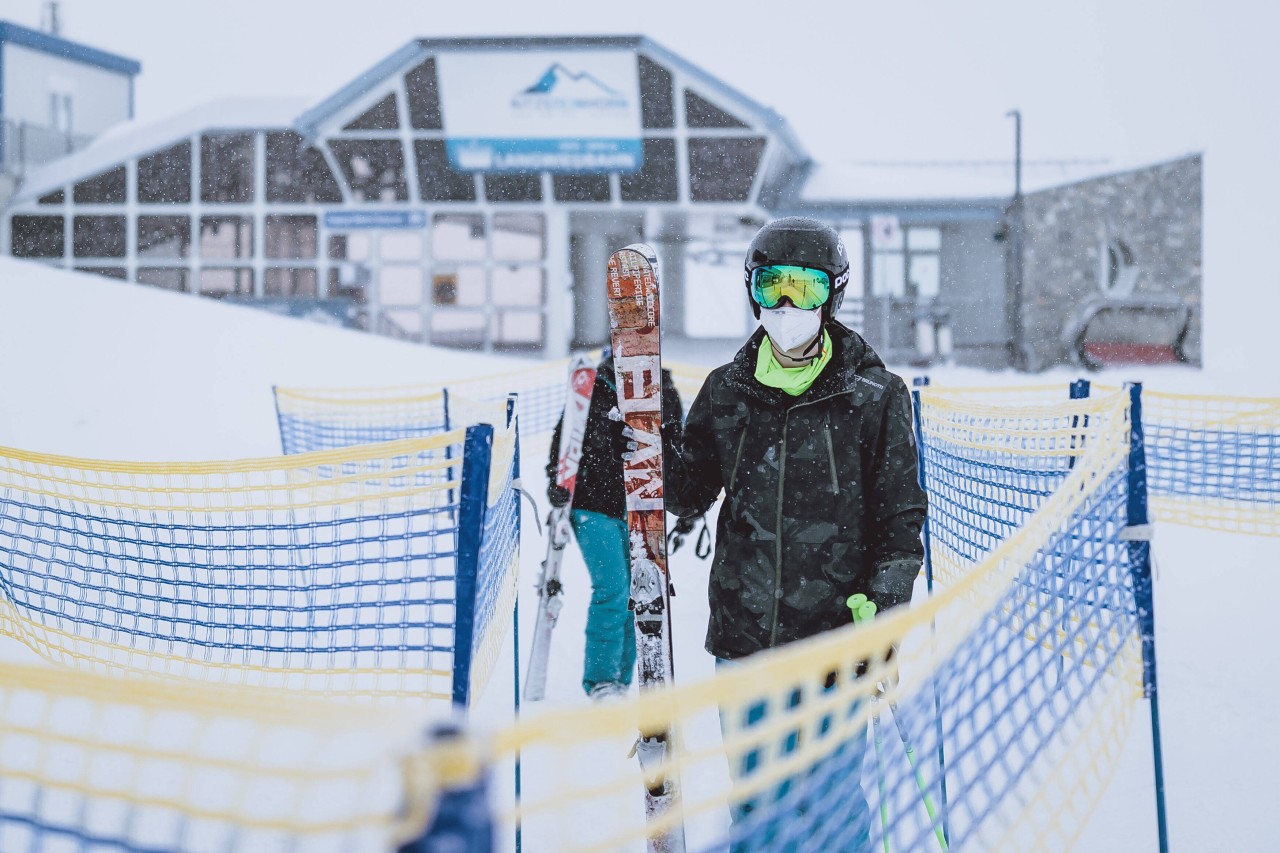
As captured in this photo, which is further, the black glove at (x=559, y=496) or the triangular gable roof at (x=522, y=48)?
the triangular gable roof at (x=522, y=48)

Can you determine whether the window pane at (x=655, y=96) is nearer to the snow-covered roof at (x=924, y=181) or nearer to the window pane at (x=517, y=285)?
the snow-covered roof at (x=924, y=181)

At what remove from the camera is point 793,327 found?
2541 mm

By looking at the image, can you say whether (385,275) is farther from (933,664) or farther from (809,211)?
(933,664)

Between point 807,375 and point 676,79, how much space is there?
60.3ft

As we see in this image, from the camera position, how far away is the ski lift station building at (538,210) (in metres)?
19.8

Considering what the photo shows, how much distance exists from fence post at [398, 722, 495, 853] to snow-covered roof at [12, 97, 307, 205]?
22459mm

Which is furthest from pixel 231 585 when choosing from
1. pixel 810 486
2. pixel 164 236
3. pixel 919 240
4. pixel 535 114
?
pixel 919 240

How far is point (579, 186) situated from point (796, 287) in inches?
728

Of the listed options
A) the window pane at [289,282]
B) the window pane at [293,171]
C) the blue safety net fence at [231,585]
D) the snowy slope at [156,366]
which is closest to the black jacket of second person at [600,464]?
the blue safety net fence at [231,585]

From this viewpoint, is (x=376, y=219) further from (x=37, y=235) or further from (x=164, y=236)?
(x=37, y=235)

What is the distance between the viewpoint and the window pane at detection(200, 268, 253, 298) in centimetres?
2127

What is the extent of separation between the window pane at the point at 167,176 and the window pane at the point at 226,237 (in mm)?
828

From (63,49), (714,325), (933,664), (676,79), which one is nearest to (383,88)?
(676,79)

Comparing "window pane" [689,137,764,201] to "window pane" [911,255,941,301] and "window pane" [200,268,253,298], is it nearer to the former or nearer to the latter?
"window pane" [911,255,941,301]
